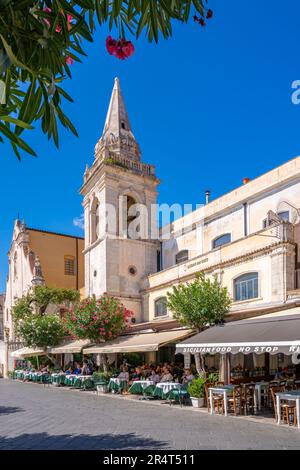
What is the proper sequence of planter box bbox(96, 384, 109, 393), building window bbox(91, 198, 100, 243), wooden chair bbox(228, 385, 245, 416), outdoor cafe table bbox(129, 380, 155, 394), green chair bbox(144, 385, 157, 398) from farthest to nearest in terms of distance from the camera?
1. building window bbox(91, 198, 100, 243)
2. planter box bbox(96, 384, 109, 393)
3. outdoor cafe table bbox(129, 380, 155, 394)
4. green chair bbox(144, 385, 157, 398)
5. wooden chair bbox(228, 385, 245, 416)

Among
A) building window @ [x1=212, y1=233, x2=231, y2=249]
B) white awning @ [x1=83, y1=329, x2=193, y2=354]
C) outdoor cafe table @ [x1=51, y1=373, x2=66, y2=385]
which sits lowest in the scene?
outdoor cafe table @ [x1=51, y1=373, x2=66, y2=385]

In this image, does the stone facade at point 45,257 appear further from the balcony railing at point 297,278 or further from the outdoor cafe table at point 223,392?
the outdoor cafe table at point 223,392

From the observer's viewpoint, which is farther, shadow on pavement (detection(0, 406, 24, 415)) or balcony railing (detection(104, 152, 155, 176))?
balcony railing (detection(104, 152, 155, 176))

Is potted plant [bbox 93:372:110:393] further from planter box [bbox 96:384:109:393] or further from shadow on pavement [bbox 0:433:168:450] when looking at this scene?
shadow on pavement [bbox 0:433:168:450]

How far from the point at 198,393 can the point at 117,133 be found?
25.3 metres

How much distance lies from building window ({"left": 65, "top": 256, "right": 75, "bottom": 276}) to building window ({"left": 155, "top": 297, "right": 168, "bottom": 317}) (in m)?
18.1

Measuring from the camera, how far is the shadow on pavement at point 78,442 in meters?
9.66

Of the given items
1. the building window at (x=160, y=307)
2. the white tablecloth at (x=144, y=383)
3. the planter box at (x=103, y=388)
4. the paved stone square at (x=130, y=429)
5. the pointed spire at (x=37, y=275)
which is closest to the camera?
the paved stone square at (x=130, y=429)

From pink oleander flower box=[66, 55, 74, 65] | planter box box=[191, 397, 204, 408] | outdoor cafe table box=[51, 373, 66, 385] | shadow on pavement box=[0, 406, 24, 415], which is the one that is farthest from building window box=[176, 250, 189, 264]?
pink oleander flower box=[66, 55, 74, 65]

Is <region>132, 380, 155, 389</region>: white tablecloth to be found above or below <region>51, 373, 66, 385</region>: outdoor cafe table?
above

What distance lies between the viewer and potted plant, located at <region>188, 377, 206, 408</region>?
16172 mm

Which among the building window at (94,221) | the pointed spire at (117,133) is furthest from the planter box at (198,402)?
the pointed spire at (117,133)

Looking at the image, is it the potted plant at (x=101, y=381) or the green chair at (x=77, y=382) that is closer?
the potted plant at (x=101, y=381)
